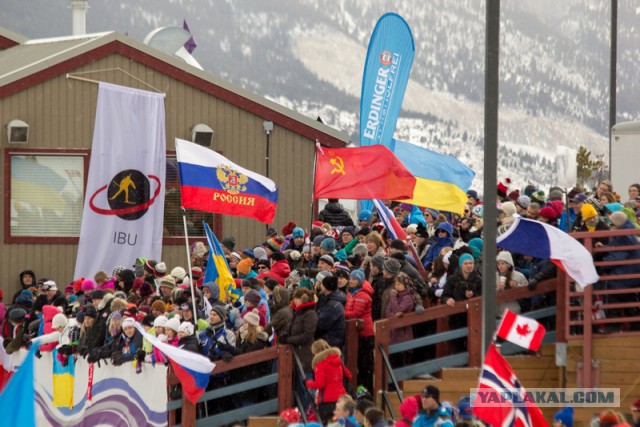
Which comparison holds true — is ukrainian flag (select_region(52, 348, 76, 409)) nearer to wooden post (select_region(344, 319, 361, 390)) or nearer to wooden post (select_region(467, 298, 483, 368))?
wooden post (select_region(344, 319, 361, 390))

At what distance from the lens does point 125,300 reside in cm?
1872

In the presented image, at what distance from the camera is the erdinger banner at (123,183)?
2441 centimetres

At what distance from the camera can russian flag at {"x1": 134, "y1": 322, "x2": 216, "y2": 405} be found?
661 inches

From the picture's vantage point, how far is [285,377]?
1739 centimetres

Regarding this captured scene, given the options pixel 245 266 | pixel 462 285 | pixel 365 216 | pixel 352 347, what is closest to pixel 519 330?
pixel 462 285

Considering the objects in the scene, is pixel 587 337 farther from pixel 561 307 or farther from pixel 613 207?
pixel 613 207

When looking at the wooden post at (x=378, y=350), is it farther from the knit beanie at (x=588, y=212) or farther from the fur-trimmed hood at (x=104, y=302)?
the fur-trimmed hood at (x=104, y=302)

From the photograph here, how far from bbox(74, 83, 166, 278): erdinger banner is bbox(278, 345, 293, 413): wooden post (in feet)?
24.4

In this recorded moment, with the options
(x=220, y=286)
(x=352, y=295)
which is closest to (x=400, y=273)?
(x=352, y=295)

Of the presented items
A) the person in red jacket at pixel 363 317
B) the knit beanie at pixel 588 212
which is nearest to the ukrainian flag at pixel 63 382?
the person in red jacket at pixel 363 317

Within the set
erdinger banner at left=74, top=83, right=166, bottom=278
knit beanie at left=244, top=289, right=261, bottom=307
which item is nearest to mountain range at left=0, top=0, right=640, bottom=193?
erdinger banner at left=74, top=83, right=166, bottom=278

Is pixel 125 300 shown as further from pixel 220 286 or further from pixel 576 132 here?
pixel 576 132

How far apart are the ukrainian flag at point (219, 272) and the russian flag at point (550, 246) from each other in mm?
4712

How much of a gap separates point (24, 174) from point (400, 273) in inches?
406
